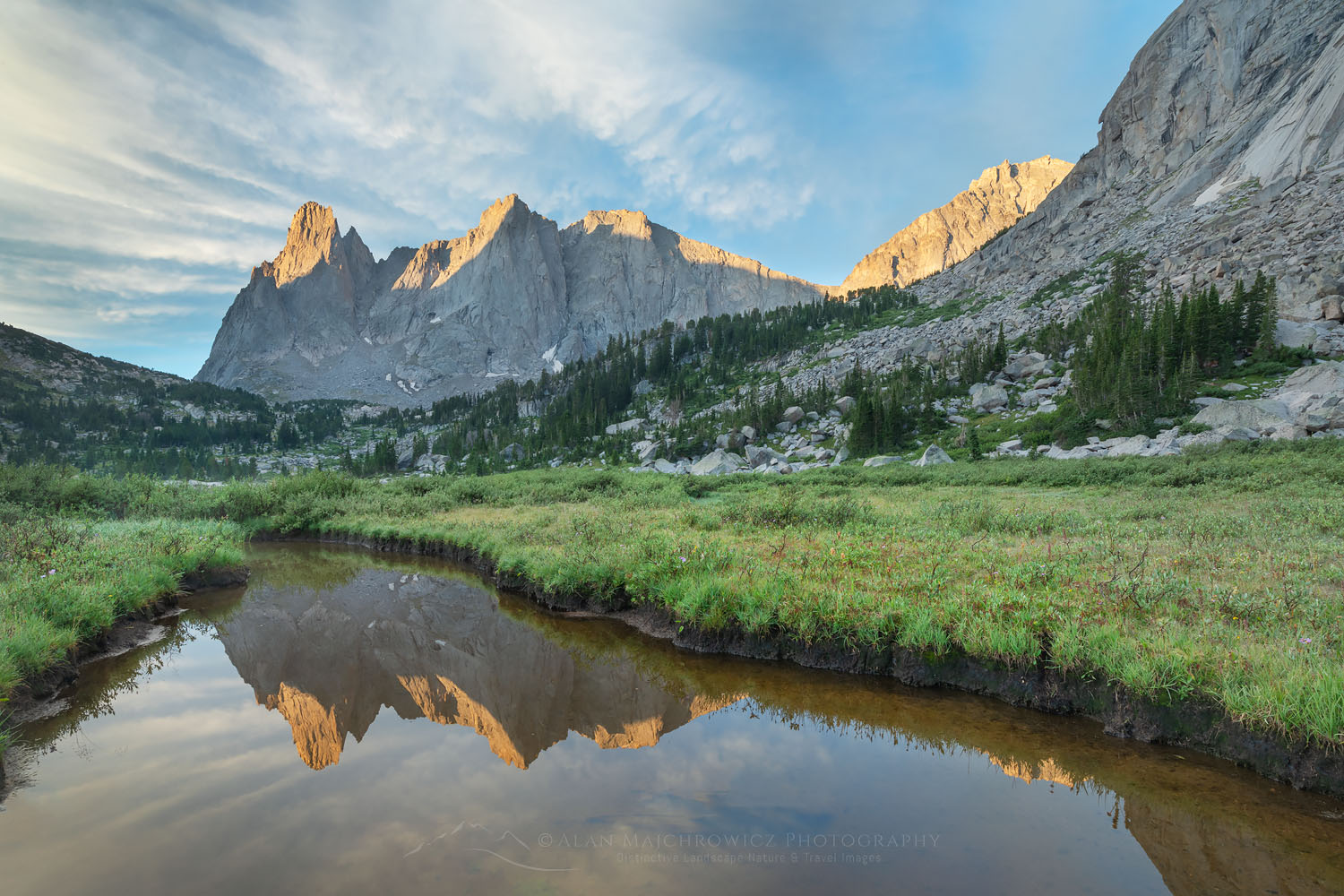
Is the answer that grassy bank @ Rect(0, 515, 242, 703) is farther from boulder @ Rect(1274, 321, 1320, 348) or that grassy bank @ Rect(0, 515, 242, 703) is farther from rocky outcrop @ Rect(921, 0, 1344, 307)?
rocky outcrop @ Rect(921, 0, 1344, 307)

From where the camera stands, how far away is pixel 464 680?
10906 mm

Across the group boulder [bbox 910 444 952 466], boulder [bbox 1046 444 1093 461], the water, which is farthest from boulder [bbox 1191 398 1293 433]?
the water

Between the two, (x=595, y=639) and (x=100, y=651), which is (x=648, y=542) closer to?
Result: (x=595, y=639)

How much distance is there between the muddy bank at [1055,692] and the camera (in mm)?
6050

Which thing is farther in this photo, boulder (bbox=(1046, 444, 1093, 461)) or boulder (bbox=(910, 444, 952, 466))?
boulder (bbox=(910, 444, 952, 466))

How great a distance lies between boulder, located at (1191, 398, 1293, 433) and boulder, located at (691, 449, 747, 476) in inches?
1247

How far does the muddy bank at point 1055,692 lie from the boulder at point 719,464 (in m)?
39.4

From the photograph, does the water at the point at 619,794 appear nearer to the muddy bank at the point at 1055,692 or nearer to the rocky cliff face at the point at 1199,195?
the muddy bank at the point at 1055,692

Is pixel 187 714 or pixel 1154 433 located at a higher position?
pixel 1154 433

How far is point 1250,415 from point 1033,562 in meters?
31.3

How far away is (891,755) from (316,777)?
23.7 feet

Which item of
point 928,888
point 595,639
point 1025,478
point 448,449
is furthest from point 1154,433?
point 448,449

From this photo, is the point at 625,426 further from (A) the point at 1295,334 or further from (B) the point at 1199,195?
(B) the point at 1199,195

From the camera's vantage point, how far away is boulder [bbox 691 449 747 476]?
5272cm
